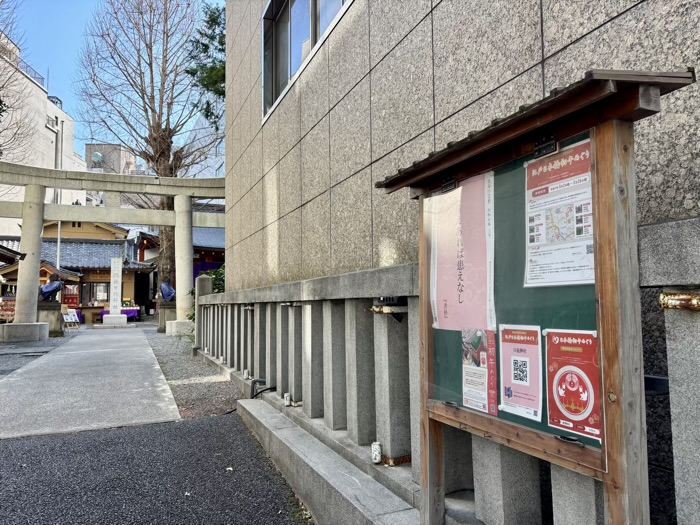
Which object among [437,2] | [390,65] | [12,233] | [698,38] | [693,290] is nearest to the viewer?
[693,290]

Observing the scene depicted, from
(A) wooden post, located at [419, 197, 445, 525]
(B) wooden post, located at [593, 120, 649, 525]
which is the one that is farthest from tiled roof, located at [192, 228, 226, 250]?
(B) wooden post, located at [593, 120, 649, 525]

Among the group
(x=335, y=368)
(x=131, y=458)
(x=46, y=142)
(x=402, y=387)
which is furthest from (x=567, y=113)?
(x=46, y=142)

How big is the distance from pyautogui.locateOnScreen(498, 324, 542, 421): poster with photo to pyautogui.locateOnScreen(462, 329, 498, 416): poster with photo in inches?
1.7

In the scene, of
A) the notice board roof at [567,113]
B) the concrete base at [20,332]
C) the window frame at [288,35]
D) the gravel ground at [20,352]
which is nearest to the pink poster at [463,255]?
the notice board roof at [567,113]

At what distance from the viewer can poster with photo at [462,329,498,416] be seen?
1.76 metres

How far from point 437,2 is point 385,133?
0.92 m

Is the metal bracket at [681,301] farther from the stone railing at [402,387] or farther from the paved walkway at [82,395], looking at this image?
the paved walkway at [82,395]

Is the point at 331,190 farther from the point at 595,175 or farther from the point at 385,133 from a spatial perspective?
the point at 595,175

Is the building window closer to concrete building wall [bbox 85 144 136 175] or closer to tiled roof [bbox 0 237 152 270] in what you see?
tiled roof [bbox 0 237 152 270]

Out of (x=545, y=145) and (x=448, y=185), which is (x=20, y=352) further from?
(x=545, y=145)

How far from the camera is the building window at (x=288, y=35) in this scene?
5270 mm

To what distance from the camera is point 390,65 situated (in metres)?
3.60

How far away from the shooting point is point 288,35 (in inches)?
260

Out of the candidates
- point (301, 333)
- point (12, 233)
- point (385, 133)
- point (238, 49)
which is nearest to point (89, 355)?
point (238, 49)
